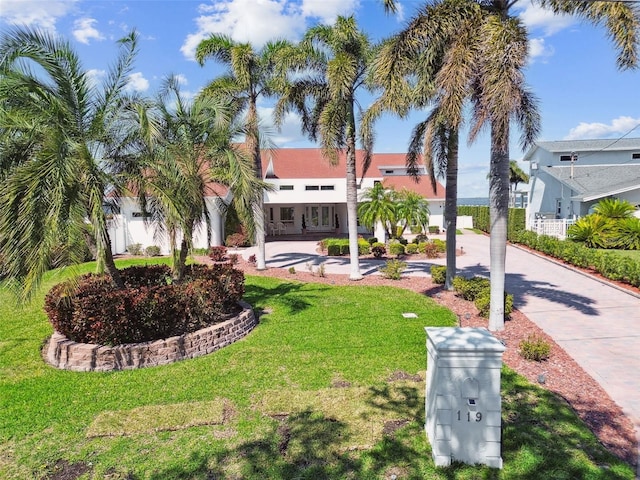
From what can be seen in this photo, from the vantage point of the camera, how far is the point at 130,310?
7523 mm

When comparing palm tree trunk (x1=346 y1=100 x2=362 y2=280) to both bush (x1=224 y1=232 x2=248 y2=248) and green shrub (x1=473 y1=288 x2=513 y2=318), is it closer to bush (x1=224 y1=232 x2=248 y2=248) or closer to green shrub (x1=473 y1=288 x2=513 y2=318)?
green shrub (x1=473 y1=288 x2=513 y2=318)

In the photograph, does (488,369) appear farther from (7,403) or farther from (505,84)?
(7,403)

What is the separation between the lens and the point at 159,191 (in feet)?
24.8

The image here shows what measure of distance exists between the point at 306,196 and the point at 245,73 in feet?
39.4

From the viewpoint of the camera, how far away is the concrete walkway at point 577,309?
6.92 metres

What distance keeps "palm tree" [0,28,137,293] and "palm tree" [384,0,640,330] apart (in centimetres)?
657

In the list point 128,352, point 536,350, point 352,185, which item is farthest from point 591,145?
point 128,352

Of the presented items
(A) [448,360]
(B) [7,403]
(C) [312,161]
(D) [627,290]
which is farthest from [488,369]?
(C) [312,161]

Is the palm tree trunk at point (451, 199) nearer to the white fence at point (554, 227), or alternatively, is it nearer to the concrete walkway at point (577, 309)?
the concrete walkway at point (577, 309)

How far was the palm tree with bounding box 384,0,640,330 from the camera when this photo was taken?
741 cm

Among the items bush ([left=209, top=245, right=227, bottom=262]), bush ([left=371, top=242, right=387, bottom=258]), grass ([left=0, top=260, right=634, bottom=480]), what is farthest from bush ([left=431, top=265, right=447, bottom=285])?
bush ([left=209, top=245, right=227, bottom=262])

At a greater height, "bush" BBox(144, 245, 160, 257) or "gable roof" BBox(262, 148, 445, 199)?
"gable roof" BBox(262, 148, 445, 199)

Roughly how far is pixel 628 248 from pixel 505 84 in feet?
58.3

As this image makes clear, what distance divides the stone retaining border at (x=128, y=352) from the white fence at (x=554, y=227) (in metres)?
22.8
